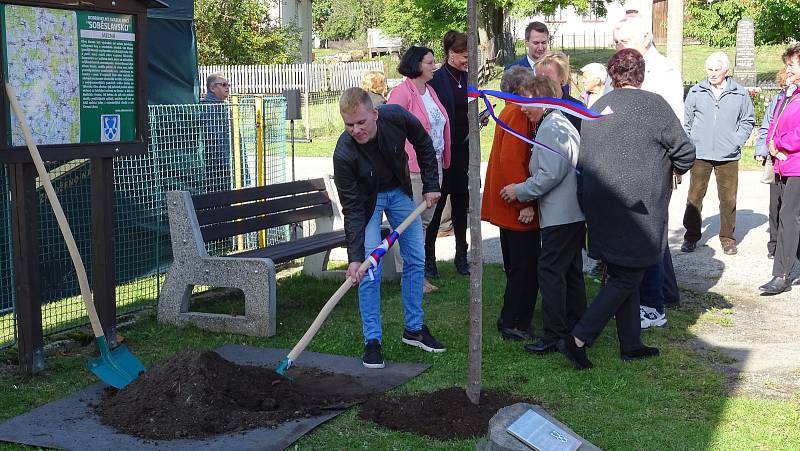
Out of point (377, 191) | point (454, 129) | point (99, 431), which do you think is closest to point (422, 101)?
point (454, 129)

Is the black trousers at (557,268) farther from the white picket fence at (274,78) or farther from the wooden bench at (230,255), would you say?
the white picket fence at (274,78)

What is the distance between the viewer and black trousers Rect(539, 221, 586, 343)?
226 inches

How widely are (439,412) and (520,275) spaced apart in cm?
163

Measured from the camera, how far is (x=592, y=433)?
459 centimetres

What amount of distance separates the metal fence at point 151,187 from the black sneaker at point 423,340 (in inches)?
97.2

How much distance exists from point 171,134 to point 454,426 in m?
4.51

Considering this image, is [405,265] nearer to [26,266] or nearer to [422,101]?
[422,101]

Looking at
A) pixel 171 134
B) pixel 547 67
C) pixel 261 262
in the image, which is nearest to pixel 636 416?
pixel 547 67

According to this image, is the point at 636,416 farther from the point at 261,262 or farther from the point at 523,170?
the point at 261,262

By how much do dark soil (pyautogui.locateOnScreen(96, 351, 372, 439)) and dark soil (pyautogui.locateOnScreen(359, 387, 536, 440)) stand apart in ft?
0.66

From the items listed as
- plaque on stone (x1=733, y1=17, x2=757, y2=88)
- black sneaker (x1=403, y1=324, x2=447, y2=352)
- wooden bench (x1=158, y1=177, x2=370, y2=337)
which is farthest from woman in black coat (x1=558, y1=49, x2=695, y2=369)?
plaque on stone (x1=733, y1=17, x2=757, y2=88)

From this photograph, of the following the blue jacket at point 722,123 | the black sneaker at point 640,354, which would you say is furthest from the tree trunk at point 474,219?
the blue jacket at point 722,123

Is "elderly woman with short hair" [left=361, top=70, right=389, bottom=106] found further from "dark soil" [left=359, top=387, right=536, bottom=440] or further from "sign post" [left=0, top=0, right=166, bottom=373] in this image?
"dark soil" [left=359, top=387, right=536, bottom=440]

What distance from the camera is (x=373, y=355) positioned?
569 cm
